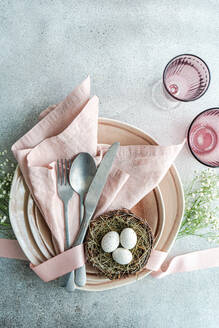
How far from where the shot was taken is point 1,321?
77cm

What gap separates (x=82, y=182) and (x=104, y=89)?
0.28 meters

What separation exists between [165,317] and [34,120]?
624mm

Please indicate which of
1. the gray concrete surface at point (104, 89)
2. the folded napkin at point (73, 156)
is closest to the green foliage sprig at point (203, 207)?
the gray concrete surface at point (104, 89)

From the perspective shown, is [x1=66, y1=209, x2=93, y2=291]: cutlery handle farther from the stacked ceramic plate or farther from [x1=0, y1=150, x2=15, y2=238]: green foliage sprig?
[x1=0, y1=150, x2=15, y2=238]: green foliage sprig

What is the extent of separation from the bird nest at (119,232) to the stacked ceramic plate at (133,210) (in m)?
0.03

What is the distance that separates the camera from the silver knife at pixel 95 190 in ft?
2.12

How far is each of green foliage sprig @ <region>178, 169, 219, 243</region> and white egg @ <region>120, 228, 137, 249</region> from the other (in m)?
0.21

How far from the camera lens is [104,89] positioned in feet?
2.65

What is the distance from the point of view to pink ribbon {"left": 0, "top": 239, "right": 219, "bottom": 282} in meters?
0.64

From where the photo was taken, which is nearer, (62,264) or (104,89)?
(62,264)

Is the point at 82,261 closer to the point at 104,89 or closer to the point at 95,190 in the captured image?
the point at 95,190

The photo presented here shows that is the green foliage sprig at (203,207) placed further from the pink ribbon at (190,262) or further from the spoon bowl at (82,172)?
the spoon bowl at (82,172)

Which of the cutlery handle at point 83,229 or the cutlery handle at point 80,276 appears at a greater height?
the cutlery handle at point 83,229

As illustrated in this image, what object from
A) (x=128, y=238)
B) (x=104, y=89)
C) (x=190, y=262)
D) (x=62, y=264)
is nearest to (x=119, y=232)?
(x=128, y=238)
